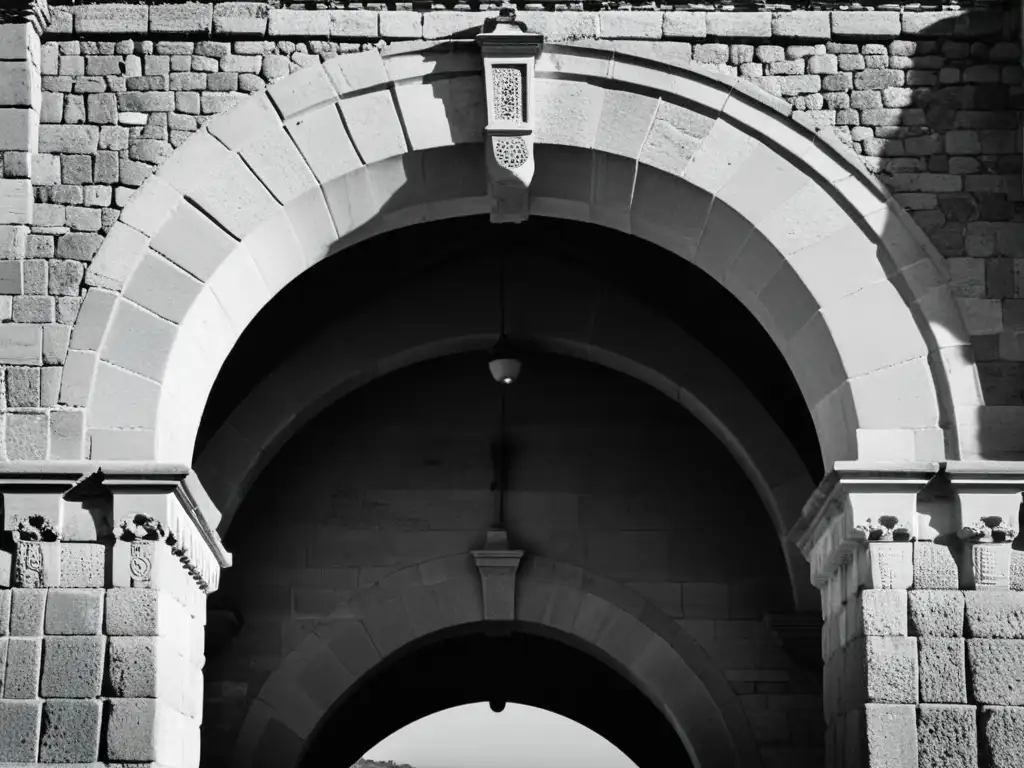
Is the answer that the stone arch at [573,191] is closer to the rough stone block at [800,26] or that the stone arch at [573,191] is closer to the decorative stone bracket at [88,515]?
the decorative stone bracket at [88,515]

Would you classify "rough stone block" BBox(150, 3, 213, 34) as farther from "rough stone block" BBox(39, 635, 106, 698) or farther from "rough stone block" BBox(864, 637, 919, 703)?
"rough stone block" BBox(864, 637, 919, 703)

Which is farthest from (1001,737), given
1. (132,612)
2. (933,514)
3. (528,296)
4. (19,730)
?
(528,296)

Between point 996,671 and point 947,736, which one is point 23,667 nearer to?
point 947,736

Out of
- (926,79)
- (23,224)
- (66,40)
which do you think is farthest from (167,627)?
(926,79)

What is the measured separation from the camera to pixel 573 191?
315 inches

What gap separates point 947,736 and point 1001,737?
21cm

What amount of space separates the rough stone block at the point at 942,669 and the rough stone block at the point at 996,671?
4cm

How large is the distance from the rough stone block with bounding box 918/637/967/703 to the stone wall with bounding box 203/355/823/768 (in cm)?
287

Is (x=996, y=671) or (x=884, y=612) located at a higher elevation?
(x=884, y=612)

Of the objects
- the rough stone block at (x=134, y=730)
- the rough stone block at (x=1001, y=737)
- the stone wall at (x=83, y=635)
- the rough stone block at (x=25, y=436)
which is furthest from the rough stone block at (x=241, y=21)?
the rough stone block at (x=1001, y=737)

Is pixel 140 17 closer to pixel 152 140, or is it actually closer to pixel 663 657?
pixel 152 140

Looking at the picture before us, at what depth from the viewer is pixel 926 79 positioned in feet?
25.8

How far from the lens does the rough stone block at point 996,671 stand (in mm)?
7062

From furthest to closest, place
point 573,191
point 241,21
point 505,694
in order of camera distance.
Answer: point 505,694 → point 573,191 → point 241,21
